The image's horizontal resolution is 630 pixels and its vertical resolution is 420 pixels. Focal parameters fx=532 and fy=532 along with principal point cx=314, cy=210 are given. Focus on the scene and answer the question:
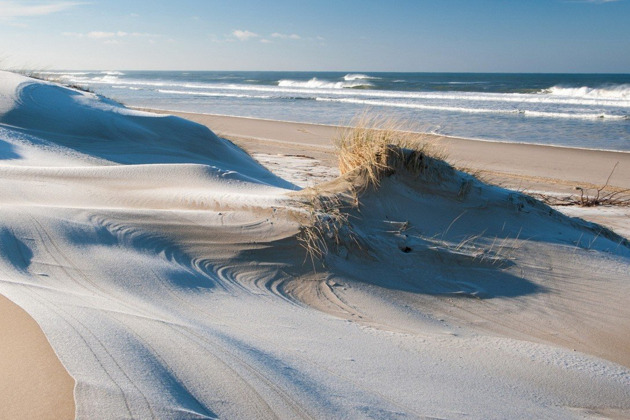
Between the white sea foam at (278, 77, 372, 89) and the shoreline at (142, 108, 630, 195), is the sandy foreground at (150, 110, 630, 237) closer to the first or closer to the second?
the shoreline at (142, 108, 630, 195)

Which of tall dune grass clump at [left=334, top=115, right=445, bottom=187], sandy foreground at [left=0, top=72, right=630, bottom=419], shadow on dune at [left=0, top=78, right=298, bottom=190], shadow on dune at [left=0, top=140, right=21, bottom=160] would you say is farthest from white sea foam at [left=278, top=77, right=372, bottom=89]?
sandy foreground at [left=0, top=72, right=630, bottom=419]

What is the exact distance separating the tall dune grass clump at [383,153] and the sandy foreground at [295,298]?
3.8 inches

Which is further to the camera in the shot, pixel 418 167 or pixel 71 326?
pixel 418 167

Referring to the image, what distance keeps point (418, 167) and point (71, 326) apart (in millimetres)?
2863

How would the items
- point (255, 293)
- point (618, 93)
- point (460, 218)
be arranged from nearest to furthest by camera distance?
1. point (255, 293)
2. point (460, 218)
3. point (618, 93)

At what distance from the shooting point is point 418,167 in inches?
163

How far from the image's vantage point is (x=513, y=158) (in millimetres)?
11219

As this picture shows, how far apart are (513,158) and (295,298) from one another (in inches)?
367

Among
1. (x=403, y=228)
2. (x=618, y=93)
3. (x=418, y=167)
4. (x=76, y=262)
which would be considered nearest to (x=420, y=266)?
(x=403, y=228)

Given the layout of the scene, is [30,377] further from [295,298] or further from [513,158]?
[513,158]

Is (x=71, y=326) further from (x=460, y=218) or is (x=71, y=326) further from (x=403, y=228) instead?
(x=460, y=218)

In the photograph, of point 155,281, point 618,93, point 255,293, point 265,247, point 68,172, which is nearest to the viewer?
point 155,281

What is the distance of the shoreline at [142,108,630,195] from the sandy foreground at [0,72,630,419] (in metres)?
3.75

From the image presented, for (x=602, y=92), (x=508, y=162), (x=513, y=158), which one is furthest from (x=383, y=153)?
(x=602, y=92)
